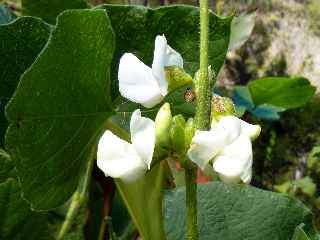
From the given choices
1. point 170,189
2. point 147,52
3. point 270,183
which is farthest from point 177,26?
point 270,183

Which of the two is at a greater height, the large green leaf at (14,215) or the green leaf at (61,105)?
the green leaf at (61,105)

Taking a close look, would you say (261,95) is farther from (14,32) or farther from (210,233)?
(14,32)

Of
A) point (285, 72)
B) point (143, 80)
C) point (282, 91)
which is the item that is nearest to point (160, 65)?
point (143, 80)

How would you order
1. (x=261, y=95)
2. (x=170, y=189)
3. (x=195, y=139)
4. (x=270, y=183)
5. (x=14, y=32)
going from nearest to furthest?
1. (x=195, y=139)
2. (x=14, y=32)
3. (x=170, y=189)
4. (x=261, y=95)
5. (x=270, y=183)

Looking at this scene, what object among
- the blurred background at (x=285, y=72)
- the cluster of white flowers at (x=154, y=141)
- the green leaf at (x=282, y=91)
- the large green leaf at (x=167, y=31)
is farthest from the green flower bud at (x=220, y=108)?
the blurred background at (x=285, y=72)

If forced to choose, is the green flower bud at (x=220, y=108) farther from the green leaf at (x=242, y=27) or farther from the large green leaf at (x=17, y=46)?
the green leaf at (x=242, y=27)

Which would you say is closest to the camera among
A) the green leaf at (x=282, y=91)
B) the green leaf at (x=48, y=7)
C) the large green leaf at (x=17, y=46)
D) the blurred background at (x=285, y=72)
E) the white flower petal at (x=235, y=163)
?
the white flower petal at (x=235, y=163)

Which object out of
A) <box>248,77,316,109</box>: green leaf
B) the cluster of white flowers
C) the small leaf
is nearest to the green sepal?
the cluster of white flowers
